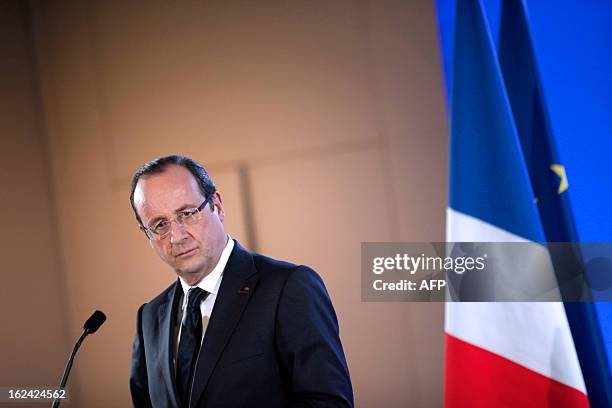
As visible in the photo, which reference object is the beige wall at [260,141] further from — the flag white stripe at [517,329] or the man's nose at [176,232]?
the man's nose at [176,232]

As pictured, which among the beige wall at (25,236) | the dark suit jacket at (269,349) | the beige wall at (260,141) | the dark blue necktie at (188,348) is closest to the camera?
the dark suit jacket at (269,349)

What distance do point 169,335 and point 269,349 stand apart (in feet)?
1.15

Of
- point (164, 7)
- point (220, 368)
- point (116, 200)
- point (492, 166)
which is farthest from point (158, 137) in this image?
point (220, 368)

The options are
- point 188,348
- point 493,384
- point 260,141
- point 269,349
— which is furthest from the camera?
point 260,141

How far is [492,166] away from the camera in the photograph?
7.73 ft

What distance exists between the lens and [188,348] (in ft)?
5.56

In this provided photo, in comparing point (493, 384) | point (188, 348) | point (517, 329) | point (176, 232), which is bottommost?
point (493, 384)

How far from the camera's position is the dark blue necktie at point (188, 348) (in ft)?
5.48

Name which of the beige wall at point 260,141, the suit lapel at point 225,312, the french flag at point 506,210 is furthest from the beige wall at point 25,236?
the french flag at point 506,210

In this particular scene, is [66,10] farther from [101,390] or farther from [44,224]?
[101,390]

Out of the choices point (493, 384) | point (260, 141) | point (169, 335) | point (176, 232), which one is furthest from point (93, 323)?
point (260, 141)

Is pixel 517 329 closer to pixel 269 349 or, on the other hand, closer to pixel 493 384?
pixel 493 384

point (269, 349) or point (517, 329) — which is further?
point (517, 329)

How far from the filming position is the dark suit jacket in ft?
4.94
